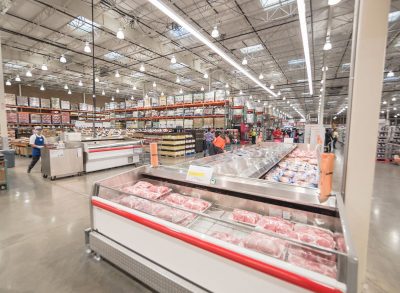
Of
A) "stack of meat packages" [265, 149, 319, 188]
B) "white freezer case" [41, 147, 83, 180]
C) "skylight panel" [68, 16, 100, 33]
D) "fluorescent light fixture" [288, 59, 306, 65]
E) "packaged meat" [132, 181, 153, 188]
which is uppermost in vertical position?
"skylight panel" [68, 16, 100, 33]

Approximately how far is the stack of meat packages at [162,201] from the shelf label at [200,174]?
309mm

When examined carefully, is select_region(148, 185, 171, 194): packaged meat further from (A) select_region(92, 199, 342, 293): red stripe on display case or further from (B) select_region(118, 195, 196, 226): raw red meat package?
(A) select_region(92, 199, 342, 293): red stripe on display case

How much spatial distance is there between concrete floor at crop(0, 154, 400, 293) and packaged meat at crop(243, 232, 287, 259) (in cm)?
135

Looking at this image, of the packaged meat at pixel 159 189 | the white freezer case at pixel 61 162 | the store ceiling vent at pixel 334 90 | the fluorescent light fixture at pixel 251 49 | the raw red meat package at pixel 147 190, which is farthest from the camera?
the store ceiling vent at pixel 334 90

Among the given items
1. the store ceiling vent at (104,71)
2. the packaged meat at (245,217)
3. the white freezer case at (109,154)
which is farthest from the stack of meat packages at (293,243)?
the store ceiling vent at (104,71)

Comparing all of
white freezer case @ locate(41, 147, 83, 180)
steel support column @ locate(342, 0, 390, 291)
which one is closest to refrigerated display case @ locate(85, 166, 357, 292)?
steel support column @ locate(342, 0, 390, 291)

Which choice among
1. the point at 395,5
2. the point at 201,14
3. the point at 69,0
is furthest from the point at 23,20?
the point at 395,5

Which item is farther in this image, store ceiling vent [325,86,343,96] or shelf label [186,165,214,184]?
store ceiling vent [325,86,343,96]

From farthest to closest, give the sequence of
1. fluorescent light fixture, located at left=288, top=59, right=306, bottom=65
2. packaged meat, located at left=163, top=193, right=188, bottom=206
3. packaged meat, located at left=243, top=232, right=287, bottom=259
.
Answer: fluorescent light fixture, located at left=288, top=59, right=306, bottom=65, packaged meat, located at left=163, top=193, right=188, bottom=206, packaged meat, located at left=243, top=232, right=287, bottom=259

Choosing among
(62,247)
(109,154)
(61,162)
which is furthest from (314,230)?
(109,154)

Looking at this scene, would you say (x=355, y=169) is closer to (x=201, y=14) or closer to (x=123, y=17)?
(x=201, y=14)

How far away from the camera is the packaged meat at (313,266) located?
4.40ft

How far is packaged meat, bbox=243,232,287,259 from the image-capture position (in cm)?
154

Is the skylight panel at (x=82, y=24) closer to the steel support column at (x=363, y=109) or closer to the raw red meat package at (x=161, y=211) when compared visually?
the raw red meat package at (x=161, y=211)
